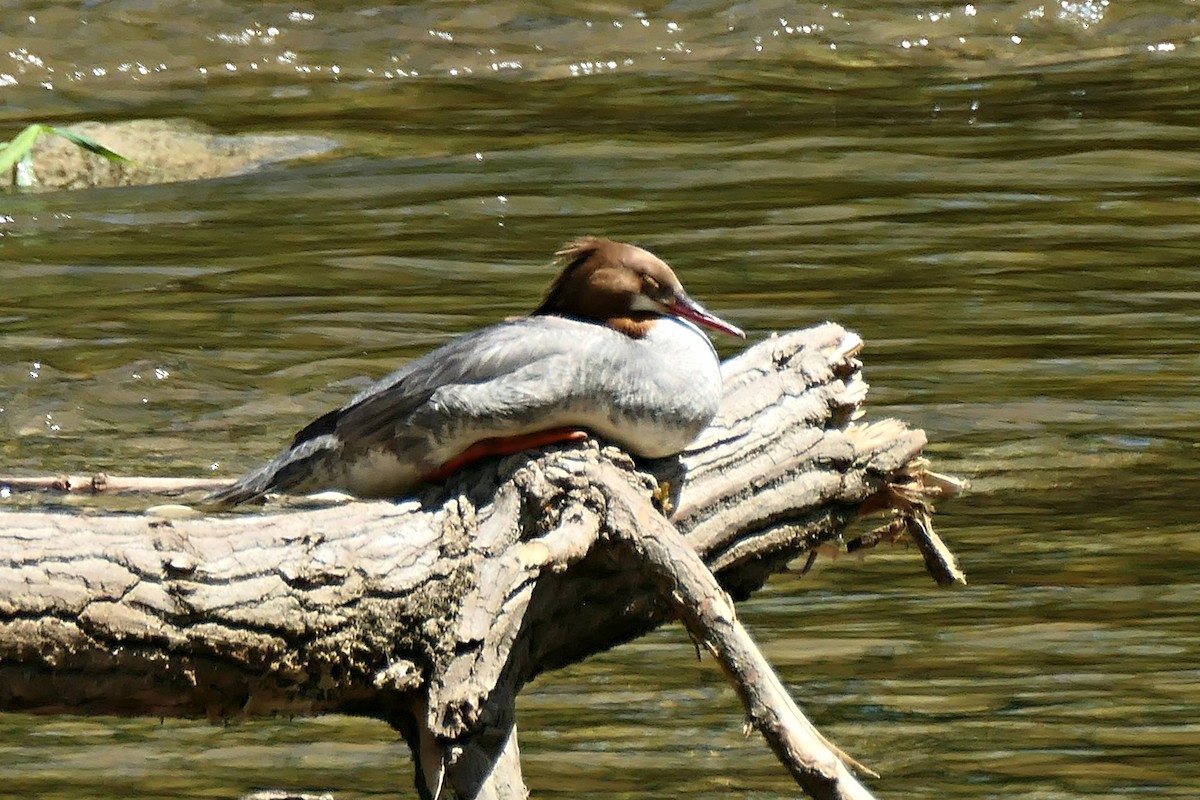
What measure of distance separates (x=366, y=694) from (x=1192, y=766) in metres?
1.89

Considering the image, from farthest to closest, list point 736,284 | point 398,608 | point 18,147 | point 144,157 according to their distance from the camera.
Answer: point 144,157 → point 736,284 → point 18,147 → point 398,608

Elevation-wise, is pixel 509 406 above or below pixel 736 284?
above

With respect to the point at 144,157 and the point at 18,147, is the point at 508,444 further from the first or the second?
the point at 144,157

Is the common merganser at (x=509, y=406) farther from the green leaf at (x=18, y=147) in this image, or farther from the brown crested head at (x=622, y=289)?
the green leaf at (x=18, y=147)

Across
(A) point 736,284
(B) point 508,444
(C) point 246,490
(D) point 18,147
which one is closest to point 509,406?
(B) point 508,444

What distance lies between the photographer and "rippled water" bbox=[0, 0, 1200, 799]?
464 cm

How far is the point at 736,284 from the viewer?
29.2 ft

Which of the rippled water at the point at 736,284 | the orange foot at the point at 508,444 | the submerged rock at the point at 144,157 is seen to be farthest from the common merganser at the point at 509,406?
the submerged rock at the point at 144,157

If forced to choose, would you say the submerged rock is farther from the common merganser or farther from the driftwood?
the driftwood

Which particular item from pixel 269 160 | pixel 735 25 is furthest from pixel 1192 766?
pixel 735 25

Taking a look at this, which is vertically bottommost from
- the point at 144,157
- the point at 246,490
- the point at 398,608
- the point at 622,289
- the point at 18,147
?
the point at 144,157

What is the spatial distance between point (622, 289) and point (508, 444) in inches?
18.4

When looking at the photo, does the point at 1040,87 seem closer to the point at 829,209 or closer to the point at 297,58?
the point at 829,209

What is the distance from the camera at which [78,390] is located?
303 inches
